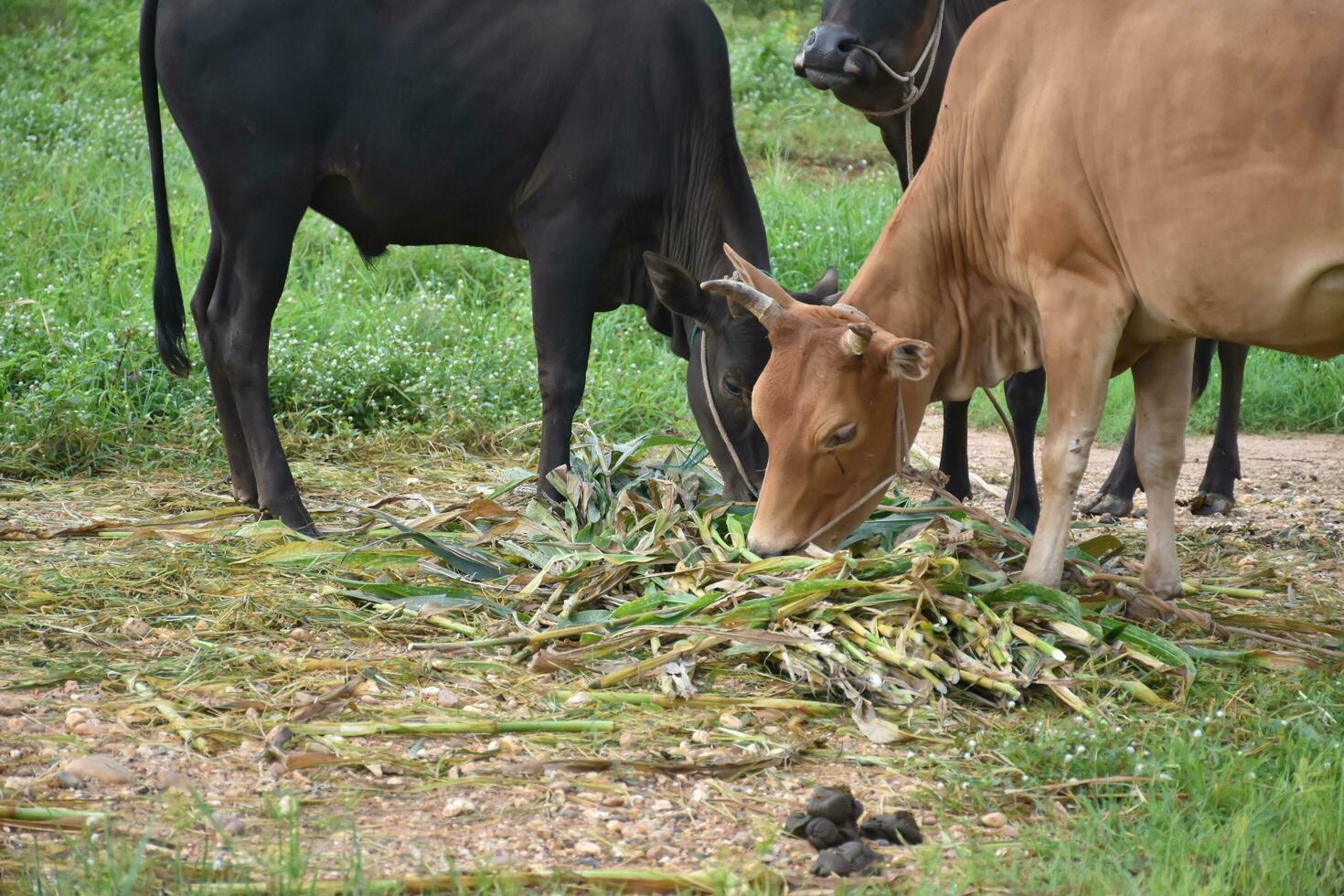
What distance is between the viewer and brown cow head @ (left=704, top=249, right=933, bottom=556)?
12.9 feet

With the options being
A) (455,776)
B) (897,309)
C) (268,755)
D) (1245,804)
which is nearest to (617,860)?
(455,776)

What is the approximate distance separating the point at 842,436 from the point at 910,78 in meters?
1.79

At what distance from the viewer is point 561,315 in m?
5.13

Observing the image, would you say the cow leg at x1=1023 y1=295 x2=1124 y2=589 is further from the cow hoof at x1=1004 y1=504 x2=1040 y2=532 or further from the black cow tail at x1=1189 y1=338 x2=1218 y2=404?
the black cow tail at x1=1189 y1=338 x2=1218 y2=404

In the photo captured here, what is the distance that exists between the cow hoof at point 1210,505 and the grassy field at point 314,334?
1.63 metres

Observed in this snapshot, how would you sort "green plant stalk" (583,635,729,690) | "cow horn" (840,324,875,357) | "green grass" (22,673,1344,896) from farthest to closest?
"cow horn" (840,324,875,357), "green plant stalk" (583,635,729,690), "green grass" (22,673,1344,896)

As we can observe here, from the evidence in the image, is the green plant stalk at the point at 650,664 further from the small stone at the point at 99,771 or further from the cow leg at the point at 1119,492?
the cow leg at the point at 1119,492

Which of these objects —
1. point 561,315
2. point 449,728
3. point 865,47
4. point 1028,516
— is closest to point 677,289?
point 561,315

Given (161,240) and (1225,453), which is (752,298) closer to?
(161,240)

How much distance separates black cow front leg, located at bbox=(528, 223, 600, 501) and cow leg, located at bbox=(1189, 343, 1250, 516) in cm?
252

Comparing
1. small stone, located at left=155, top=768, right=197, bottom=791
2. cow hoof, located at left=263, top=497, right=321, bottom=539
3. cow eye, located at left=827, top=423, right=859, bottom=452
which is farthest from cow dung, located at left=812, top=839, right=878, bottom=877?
cow hoof, located at left=263, top=497, right=321, bottom=539

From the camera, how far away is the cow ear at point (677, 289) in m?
4.85

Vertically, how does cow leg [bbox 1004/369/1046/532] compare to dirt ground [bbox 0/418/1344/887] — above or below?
above

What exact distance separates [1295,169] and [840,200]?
21.1 feet
